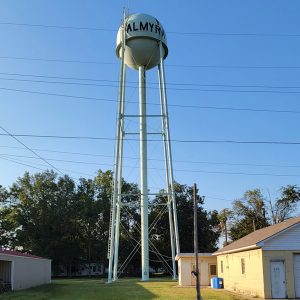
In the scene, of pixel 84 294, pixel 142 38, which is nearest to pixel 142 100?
pixel 142 38

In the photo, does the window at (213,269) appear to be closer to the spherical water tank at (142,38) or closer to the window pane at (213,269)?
the window pane at (213,269)

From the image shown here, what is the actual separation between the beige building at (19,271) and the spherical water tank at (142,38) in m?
17.4

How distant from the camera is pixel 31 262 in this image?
35.6m

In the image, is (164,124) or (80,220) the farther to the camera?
(80,220)

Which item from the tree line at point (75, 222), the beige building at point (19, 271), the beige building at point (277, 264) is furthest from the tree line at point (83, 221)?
the beige building at point (277, 264)

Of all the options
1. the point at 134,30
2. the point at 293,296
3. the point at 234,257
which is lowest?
the point at 293,296

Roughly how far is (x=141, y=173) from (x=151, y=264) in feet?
124

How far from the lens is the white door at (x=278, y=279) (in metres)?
22.8

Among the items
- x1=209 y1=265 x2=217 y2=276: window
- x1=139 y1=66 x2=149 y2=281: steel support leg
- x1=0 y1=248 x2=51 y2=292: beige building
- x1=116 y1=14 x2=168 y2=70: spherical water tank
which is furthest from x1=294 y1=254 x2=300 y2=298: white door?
x1=116 y1=14 x2=168 y2=70: spherical water tank

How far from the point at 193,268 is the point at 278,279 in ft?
45.8

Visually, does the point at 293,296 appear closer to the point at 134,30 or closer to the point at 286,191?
the point at 134,30

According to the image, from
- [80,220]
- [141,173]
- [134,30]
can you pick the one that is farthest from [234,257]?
[80,220]

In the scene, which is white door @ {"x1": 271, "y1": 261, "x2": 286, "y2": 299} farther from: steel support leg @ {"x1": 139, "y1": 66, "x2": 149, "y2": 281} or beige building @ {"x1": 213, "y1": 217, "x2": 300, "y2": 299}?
steel support leg @ {"x1": 139, "y1": 66, "x2": 149, "y2": 281}

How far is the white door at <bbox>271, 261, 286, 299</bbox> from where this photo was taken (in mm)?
22844
